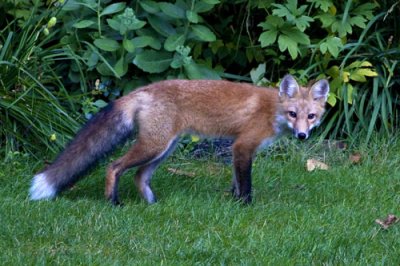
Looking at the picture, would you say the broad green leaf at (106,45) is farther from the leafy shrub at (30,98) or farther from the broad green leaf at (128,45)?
the leafy shrub at (30,98)

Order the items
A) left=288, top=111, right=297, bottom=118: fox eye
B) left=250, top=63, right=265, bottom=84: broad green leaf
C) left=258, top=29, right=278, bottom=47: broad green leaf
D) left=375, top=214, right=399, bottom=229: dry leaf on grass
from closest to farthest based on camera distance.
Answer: left=375, top=214, right=399, bottom=229: dry leaf on grass < left=288, top=111, right=297, bottom=118: fox eye < left=258, top=29, right=278, bottom=47: broad green leaf < left=250, top=63, right=265, bottom=84: broad green leaf

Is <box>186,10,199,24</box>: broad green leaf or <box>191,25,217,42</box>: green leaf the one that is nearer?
<box>186,10,199,24</box>: broad green leaf

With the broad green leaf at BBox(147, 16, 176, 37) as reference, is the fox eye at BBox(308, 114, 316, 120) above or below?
above

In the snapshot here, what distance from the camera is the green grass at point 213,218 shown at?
550 cm

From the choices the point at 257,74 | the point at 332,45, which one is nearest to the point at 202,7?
the point at 257,74

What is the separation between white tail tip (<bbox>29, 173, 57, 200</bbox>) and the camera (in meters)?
6.67

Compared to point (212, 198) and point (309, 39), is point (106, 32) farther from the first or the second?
point (212, 198)

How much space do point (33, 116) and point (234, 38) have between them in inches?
107

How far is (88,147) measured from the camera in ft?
22.7

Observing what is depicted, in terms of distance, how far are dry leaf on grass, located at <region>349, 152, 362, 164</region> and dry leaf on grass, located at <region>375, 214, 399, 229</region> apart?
1.90 metres

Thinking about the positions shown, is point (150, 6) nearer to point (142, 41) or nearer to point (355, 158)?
point (142, 41)

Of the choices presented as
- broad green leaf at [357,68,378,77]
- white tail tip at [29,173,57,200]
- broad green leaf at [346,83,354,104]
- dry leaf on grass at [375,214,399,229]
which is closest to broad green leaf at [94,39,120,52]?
white tail tip at [29,173,57,200]

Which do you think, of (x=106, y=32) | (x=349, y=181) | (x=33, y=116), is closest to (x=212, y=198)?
(x=349, y=181)

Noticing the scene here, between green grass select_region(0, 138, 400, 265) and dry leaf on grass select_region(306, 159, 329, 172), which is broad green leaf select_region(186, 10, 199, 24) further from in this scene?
dry leaf on grass select_region(306, 159, 329, 172)
